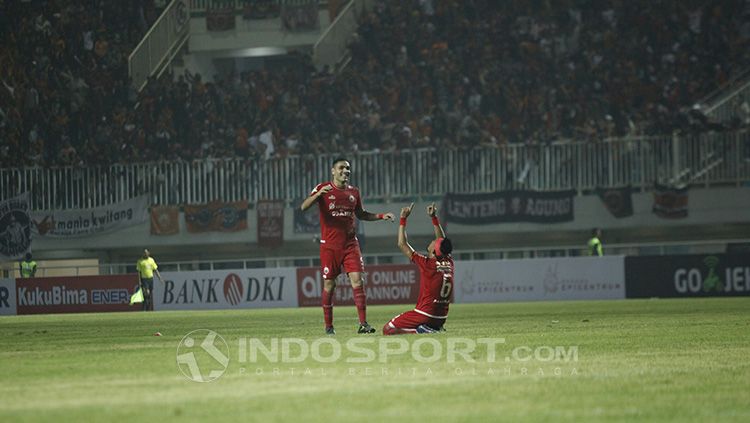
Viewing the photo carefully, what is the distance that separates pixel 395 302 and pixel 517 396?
27.1 meters

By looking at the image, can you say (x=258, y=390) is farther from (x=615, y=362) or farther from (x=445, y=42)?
(x=445, y=42)

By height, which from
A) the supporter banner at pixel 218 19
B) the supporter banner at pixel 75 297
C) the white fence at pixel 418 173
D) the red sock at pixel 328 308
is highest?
the supporter banner at pixel 218 19

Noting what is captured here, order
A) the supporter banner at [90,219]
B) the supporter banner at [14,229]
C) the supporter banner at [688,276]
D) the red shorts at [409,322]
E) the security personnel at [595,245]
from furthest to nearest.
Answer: the supporter banner at [90,219] → the supporter banner at [14,229] → the security personnel at [595,245] → the supporter banner at [688,276] → the red shorts at [409,322]

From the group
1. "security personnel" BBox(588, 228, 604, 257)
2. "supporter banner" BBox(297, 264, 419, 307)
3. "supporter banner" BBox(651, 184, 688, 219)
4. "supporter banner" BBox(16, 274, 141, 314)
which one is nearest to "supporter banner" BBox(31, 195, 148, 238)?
"supporter banner" BBox(16, 274, 141, 314)

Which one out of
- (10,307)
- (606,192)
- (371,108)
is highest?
(371,108)

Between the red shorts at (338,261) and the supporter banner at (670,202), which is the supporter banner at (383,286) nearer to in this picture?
the supporter banner at (670,202)

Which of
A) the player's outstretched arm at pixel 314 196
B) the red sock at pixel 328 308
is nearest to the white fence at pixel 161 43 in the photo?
the red sock at pixel 328 308

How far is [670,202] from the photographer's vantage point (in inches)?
1437

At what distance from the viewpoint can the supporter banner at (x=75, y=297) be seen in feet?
126

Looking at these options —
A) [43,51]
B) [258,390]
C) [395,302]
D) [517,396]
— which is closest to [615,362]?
[517,396]

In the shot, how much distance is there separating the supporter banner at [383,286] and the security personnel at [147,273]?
435cm

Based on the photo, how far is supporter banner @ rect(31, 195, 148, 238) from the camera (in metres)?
39.5

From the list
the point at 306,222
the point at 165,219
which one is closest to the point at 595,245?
the point at 306,222

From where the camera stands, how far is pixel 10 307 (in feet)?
126
